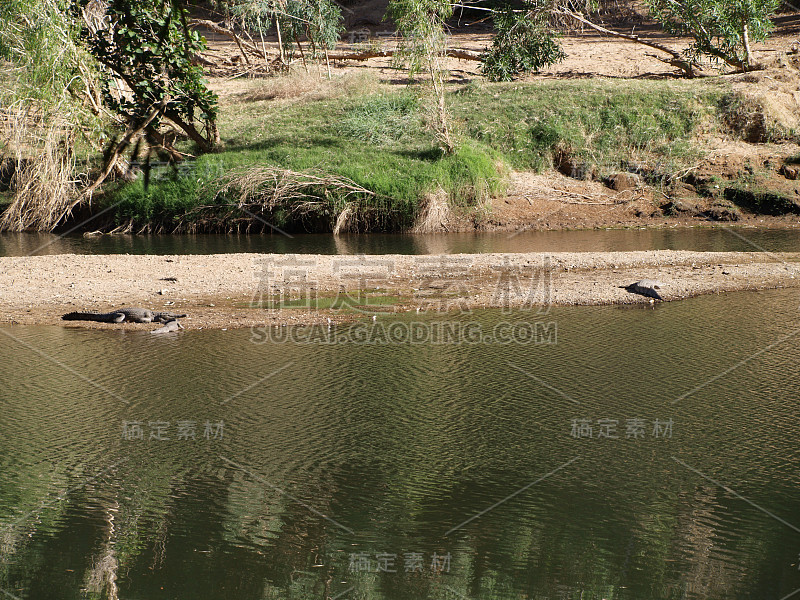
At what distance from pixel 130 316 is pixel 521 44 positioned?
823 inches

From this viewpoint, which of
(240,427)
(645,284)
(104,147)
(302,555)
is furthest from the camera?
(104,147)

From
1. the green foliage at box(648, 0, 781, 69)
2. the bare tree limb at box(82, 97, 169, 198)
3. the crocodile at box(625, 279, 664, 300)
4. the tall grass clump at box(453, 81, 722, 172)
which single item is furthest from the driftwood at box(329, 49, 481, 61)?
the crocodile at box(625, 279, 664, 300)

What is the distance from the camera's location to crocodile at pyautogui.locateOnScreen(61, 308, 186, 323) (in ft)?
40.9

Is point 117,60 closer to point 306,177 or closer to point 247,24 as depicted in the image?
point 306,177

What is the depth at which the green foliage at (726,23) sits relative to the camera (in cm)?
2723

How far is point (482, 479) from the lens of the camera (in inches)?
289

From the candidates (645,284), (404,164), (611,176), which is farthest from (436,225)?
(645,284)

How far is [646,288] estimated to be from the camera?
13984 millimetres

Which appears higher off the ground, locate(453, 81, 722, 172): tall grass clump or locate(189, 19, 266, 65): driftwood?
locate(189, 19, 266, 65): driftwood

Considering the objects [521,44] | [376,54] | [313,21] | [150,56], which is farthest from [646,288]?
[376,54]

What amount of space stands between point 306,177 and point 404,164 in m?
2.69

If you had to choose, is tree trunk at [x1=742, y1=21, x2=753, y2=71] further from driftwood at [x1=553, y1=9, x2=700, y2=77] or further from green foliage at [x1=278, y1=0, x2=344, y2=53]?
green foliage at [x1=278, y1=0, x2=344, y2=53]

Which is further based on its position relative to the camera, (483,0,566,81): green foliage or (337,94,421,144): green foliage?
(483,0,566,81): green foliage

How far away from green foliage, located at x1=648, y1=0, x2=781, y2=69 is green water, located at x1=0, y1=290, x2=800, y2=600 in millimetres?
18584
